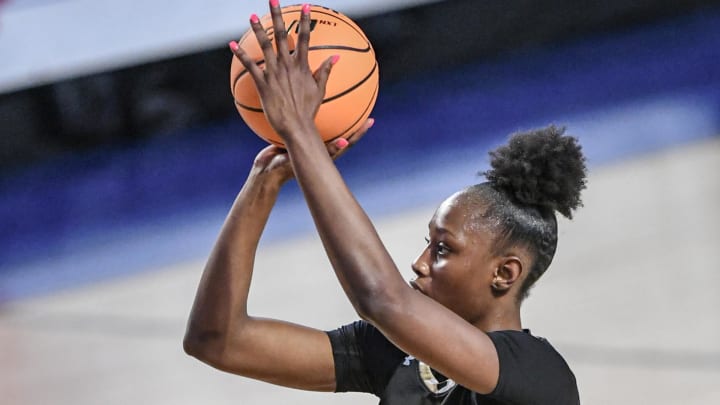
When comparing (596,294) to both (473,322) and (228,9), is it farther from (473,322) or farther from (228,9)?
(228,9)

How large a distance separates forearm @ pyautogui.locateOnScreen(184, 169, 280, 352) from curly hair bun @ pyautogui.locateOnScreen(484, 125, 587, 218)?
533 millimetres

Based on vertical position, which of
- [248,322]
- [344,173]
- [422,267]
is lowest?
[248,322]

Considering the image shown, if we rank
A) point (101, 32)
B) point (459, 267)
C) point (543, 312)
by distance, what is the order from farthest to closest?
point (101, 32)
point (543, 312)
point (459, 267)

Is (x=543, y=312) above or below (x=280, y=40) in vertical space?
above

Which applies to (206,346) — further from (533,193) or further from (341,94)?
(533,193)

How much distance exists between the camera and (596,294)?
557 centimetres

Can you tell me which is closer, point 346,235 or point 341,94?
point 346,235

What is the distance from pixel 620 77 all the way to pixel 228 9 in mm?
2869

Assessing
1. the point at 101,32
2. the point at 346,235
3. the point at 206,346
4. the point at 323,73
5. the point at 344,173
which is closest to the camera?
the point at 346,235

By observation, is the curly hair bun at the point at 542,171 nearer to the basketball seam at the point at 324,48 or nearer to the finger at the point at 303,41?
the basketball seam at the point at 324,48

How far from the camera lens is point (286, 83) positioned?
7.14 feet

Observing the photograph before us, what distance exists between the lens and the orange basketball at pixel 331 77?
2451 mm

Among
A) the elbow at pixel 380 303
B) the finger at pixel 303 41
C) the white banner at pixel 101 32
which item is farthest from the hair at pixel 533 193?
the white banner at pixel 101 32

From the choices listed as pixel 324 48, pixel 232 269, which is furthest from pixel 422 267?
pixel 324 48
